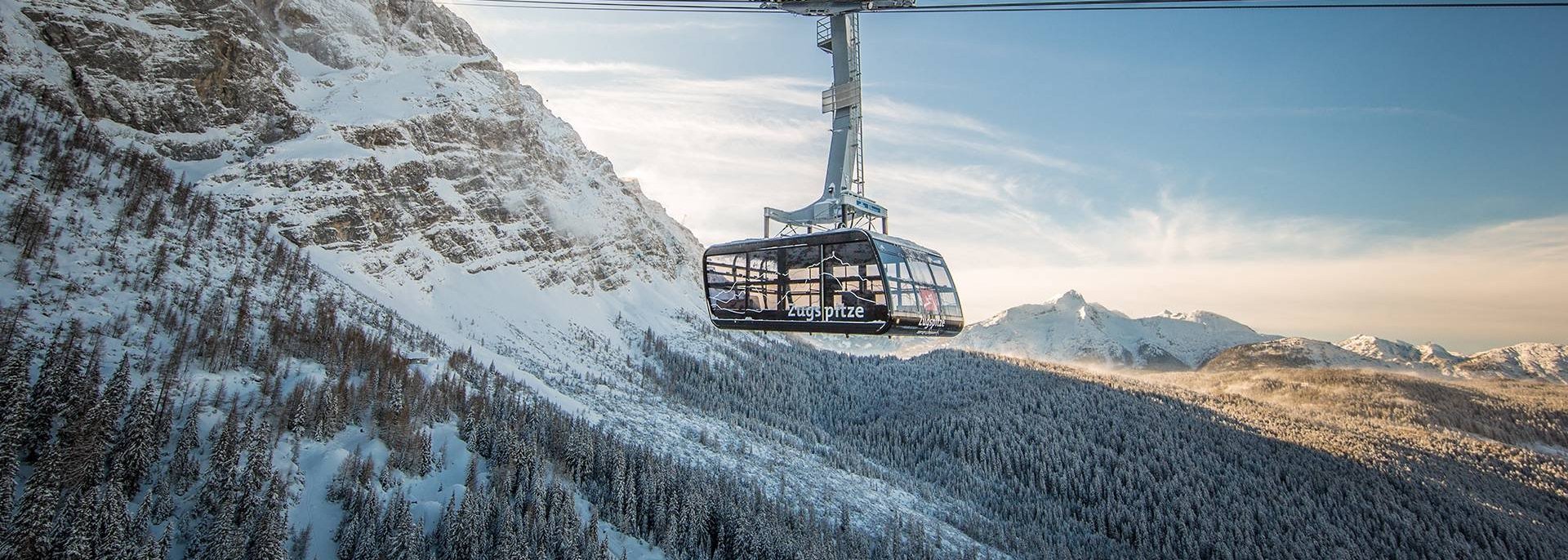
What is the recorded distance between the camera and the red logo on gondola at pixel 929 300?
16900 mm

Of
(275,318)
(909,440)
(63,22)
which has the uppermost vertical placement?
(63,22)

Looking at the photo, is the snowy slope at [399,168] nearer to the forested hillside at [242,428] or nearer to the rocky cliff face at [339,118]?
the rocky cliff face at [339,118]

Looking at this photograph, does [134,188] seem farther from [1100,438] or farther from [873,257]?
[1100,438]

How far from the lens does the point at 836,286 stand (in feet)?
54.0

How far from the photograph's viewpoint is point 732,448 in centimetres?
10975

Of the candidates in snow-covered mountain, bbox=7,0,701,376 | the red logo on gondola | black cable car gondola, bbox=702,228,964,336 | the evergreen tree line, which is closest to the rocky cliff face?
snow-covered mountain, bbox=7,0,701,376

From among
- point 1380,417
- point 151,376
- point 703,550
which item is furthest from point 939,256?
point 1380,417

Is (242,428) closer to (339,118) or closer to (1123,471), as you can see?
(339,118)

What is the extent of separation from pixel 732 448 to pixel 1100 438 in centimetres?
8951

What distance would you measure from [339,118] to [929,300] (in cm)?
16751

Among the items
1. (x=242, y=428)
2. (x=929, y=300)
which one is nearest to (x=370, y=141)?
(x=242, y=428)

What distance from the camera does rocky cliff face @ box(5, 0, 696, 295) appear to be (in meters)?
107

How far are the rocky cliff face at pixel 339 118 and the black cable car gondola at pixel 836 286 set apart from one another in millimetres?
132905

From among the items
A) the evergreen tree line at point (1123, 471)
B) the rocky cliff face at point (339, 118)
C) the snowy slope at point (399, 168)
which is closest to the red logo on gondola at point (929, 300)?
the snowy slope at point (399, 168)
